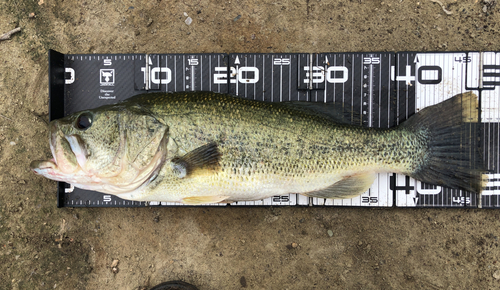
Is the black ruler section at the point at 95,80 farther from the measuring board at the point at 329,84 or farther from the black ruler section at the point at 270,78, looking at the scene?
the black ruler section at the point at 270,78

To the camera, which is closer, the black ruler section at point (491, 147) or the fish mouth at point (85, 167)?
the fish mouth at point (85, 167)

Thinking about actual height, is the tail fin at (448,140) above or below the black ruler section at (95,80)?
below

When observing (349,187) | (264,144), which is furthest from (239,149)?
(349,187)

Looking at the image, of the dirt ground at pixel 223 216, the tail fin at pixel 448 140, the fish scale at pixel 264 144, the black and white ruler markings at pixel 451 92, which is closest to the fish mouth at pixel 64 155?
the fish scale at pixel 264 144

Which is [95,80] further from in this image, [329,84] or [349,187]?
[349,187]

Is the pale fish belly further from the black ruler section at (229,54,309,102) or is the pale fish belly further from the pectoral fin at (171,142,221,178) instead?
the black ruler section at (229,54,309,102)

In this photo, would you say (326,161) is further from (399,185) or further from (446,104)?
(446,104)

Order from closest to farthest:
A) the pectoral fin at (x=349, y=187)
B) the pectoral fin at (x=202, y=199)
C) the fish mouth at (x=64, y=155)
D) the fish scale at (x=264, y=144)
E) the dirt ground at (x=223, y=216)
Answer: the fish mouth at (x=64, y=155) < the fish scale at (x=264, y=144) < the pectoral fin at (x=202, y=199) < the pectoral fin at (x=349, y=187) < the dirt ground at (x=223, y=216)
